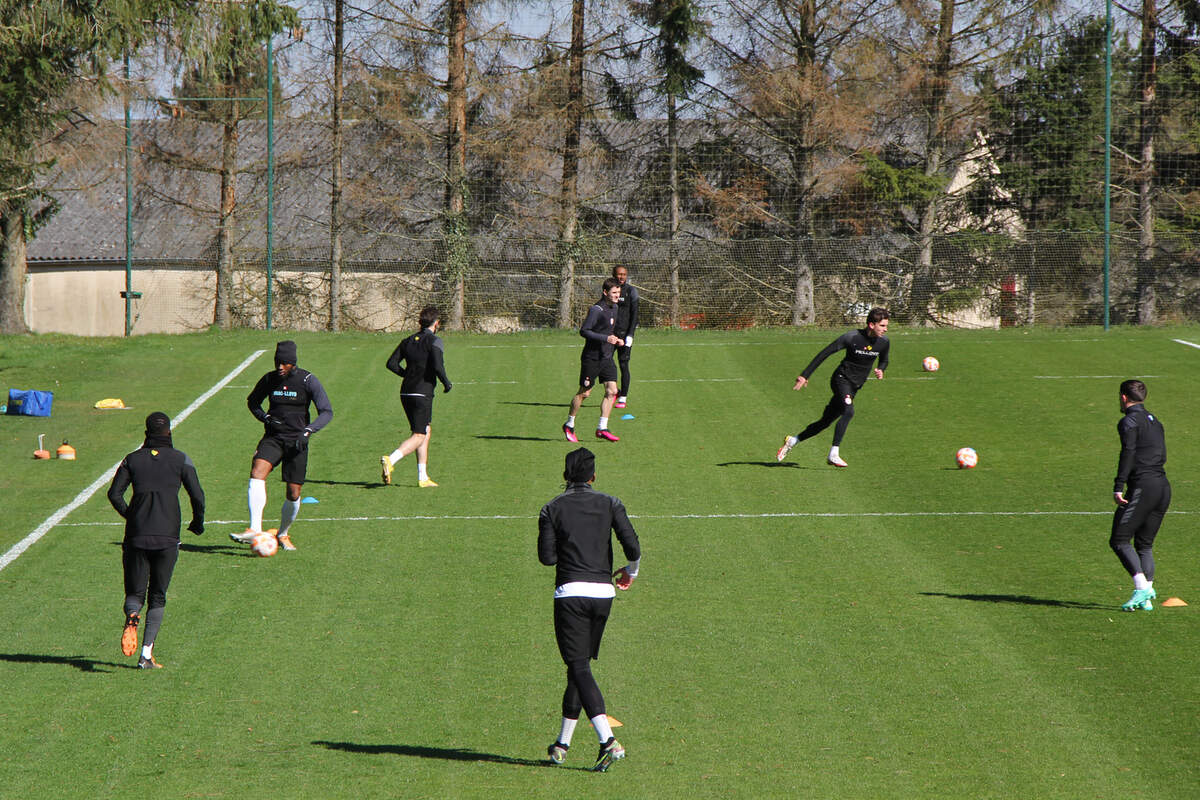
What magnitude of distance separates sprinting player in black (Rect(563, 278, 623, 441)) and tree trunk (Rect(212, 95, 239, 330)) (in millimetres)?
20276

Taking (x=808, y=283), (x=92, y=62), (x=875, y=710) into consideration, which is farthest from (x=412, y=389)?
Answer: (x=808, y=283)

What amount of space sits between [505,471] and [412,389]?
225 centimetres

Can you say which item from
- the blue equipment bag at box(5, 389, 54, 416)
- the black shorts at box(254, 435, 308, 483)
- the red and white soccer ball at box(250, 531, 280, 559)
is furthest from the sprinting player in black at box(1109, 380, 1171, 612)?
the blue equipment bag at box(5, 389, 54, 416)

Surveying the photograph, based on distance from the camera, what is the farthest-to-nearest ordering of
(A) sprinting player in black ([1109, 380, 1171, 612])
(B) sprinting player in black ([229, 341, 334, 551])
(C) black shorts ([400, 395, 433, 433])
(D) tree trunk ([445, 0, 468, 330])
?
1. (D) tree trunk ([445, 0, 468, 330])
2. (C) black shorts ([400, 395, 433, 433])
3. (B) sprinting player in black ([229, 341, 334, 551])
4. (A) sprinting player in black ([1109, 380, 1171, 612])

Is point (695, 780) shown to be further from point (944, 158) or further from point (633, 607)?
point (944, 158)

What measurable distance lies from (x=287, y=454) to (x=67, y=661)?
3.65 m

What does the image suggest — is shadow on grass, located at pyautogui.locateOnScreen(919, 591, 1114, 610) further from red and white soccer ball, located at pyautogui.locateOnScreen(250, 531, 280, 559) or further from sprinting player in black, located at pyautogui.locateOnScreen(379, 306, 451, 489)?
sprinting player in black, located at pyautogui.locateOnScreen(379, 306, 451, 489)

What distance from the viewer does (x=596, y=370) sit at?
19000mm

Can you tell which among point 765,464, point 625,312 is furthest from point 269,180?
point 765,464

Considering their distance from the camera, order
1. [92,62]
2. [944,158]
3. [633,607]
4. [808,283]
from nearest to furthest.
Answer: [633,607]
[92,62]
[808,283]
[944,158]

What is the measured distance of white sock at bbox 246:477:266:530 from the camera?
43.8 ft

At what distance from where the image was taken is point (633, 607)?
11.5m

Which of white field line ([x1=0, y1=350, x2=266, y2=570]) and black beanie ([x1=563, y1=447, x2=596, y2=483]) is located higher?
black beanie ([x1=563, y1=447, x2=596, y2=483])

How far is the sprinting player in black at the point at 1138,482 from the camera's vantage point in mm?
10703
